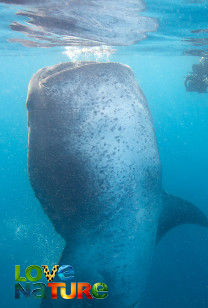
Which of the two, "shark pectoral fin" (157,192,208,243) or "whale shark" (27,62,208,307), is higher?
"whale shark" (27,62,208,307)

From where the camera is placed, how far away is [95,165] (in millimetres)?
2535

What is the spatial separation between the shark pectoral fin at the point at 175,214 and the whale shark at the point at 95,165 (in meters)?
0.86

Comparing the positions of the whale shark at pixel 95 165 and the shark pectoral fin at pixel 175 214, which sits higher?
the whale shark at pixel 95 165

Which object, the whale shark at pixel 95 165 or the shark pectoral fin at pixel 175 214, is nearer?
the whale shark at pixel 95 165

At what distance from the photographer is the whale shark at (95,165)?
94.5 inches

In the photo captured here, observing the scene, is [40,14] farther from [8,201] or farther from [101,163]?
[8,201]

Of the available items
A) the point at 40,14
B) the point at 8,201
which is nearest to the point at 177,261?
the point at 40,14

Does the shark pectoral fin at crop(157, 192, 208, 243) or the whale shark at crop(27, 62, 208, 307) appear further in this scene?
the shark pectoral fin at crop(157, 192, 208, 243)

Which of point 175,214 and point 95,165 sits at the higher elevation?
point 95,165

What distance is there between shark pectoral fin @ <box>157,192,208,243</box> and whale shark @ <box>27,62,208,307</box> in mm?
860

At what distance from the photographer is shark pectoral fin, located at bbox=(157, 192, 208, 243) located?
4.15 metres

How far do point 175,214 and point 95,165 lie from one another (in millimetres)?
2614

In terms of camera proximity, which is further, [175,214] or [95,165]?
[175,214]

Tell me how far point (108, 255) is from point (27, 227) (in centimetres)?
1961
